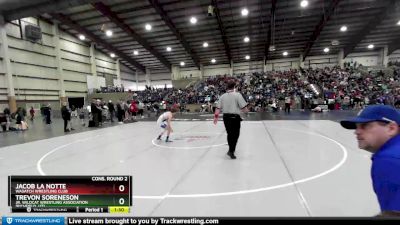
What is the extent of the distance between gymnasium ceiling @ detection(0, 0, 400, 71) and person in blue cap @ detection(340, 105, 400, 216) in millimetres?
22712

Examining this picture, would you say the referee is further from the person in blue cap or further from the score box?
the score box

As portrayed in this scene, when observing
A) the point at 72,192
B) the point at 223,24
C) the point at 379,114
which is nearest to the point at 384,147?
the point at 379,114

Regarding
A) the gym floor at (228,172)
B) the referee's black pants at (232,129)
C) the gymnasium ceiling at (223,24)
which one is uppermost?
the gymnasium ceiling at (223,24)

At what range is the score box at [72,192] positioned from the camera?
141 centimetres

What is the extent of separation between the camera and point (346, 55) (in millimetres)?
38469

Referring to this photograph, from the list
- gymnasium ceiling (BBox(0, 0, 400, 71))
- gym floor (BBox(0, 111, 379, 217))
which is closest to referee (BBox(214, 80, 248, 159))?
gym floor (BBox(0, 111, 379, 217))

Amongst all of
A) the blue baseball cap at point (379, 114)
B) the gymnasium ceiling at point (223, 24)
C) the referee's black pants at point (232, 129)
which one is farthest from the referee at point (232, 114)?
the gymnasium ceiling at point (223, 24)

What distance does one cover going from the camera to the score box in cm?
141

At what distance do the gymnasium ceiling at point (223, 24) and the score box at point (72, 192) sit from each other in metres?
22.1

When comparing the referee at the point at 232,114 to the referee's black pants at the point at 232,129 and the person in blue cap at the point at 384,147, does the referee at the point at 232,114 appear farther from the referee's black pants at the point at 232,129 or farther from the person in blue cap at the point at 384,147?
the person in blue cap at the point at 384,147

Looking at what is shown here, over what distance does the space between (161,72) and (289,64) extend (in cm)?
2282

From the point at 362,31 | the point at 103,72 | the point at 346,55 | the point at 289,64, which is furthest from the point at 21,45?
the point at 346,55

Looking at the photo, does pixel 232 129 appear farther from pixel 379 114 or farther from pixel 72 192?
pixel 72 192

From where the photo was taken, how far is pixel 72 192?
1.43 meters
